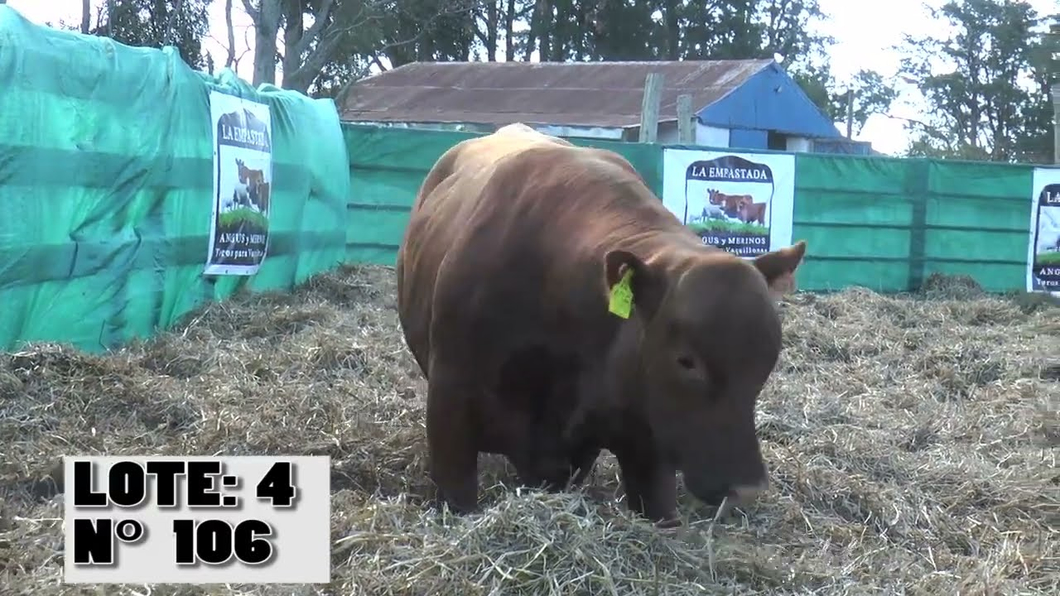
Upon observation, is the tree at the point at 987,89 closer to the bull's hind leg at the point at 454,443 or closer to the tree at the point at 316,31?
the tree at the point at 316,31

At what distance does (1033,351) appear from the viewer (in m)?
8.68

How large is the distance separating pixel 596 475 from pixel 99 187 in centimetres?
341

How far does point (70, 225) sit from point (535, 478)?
3.38 m

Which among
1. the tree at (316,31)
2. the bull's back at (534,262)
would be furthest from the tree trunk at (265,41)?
the bull's back at (534,262)

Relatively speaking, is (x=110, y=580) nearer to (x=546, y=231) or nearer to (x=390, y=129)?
(x=546, y=231)

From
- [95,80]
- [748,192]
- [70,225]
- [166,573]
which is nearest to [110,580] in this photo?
[166,573]

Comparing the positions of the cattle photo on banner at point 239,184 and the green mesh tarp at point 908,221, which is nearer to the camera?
the cattle photo on banner at point 239,184

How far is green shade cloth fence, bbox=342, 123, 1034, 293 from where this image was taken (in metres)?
12.9

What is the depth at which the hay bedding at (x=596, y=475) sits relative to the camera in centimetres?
345

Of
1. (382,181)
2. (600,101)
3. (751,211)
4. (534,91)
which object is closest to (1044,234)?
(751,211)

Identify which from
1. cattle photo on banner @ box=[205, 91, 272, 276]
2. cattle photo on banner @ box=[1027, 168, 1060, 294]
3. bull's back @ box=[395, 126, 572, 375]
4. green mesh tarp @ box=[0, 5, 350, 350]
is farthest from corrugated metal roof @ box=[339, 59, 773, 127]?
bull's back @ box=[395, 126, 572, 375]

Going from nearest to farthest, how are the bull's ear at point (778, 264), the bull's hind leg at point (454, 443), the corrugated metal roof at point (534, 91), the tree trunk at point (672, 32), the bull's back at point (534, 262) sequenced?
the bull's ear at point (778, 264), the bull's back at point (534, 262), the bull's hind leg at point (454, 443), the corrugated metal roof at point (534, 91), the tree trunk at point (672, 32)

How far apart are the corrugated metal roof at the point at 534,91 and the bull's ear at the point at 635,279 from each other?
23.3 m

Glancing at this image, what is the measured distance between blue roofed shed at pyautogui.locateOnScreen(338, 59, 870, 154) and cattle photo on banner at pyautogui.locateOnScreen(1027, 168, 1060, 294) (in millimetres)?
13300
